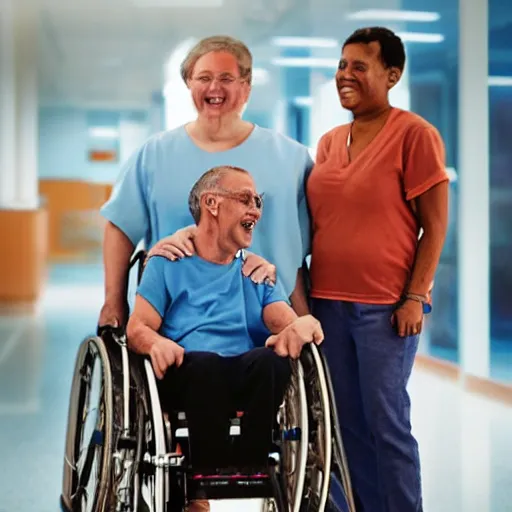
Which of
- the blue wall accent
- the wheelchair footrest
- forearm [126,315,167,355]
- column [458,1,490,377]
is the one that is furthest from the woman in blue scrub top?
column [458,1,490,377]

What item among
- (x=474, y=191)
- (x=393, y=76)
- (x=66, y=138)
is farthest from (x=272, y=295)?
(x=474, y=191)

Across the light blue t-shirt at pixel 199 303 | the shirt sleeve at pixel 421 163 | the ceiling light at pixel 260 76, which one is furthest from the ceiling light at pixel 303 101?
the light blue t-shirt at pixel 199 303

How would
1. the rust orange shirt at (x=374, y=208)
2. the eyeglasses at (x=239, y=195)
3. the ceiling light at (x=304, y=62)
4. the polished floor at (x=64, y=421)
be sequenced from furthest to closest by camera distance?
the polished floor at (x=64, y=421) < the ceiling light at (x=304, y=62) < the rust orange shirt at (x=374, y=208) < the eyeglasses at (x=239, y=195)

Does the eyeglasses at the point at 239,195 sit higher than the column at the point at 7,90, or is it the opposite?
the column at the point at 7,90

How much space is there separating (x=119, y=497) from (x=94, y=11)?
1.65 m

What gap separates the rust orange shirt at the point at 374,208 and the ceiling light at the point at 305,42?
0.51 m

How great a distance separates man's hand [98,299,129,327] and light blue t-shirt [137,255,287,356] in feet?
0.67

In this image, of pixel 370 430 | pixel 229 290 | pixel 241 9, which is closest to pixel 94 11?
pixel 241 9

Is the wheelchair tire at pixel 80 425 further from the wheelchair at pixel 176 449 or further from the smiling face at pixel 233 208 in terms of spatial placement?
the smiling face at pixel 233 208

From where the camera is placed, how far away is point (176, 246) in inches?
94.0

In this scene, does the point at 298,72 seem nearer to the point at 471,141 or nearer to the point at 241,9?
the point at 241,9

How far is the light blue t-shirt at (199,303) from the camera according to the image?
2359 millimetres

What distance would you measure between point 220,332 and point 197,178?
355 millimetres

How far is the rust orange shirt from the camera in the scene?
2498 mm
